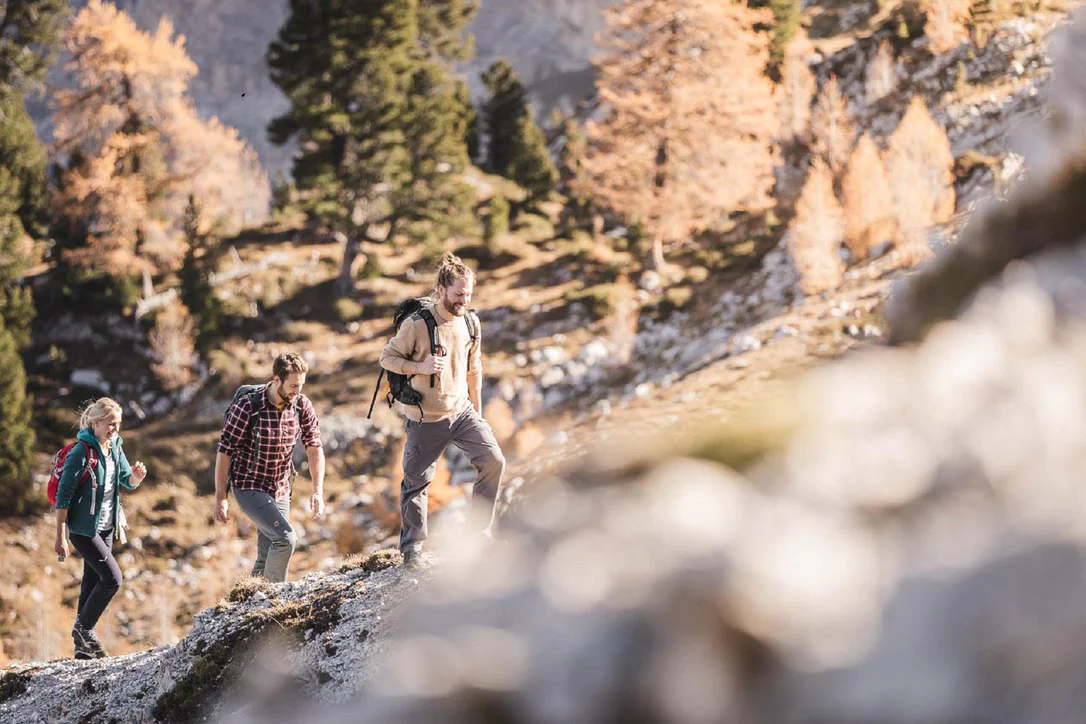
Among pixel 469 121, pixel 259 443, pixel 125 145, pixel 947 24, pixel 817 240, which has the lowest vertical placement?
pixel 817 240

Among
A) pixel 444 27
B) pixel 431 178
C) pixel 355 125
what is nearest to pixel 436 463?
pixel 431 178

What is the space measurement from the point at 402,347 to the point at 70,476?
3183 millimetres

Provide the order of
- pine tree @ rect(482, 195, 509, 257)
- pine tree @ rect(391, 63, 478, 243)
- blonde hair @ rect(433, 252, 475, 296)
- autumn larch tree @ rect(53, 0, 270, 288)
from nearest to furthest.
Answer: blonde hair @ rect(433, 252, 475, 296) → autumn larch tree @ rect(53, 0, 270, 288) → pine tree @ rect(391, 63, 478, 243) → pine tree @ rect(482, 195, 509, 257)

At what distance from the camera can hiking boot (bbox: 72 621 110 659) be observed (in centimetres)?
723

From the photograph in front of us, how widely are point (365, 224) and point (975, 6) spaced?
27383 millimetres

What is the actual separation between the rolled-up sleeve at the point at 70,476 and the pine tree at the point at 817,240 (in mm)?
18304

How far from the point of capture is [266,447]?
6.62 metres

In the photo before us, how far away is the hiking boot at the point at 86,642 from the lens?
7.23 metres

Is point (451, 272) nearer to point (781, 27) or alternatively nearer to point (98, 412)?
point (98, 412)

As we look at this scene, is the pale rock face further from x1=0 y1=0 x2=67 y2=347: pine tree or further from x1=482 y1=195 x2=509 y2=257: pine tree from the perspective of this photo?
x1=482 y1=195 x2=509 y2=257: pine tree

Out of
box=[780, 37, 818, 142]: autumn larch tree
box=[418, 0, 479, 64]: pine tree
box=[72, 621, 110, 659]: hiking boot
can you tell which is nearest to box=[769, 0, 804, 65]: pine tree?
box=[780, 37, 818, 142]: autumn larch tree

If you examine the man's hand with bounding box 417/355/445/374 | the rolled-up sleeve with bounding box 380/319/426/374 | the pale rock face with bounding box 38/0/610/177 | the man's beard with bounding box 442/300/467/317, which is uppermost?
the pale rock face with bounding box 38/0/610/177

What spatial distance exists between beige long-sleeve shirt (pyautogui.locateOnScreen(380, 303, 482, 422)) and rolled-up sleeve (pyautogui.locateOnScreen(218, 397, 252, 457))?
4.56ft

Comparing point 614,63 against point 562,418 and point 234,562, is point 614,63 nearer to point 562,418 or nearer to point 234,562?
point 562,418
